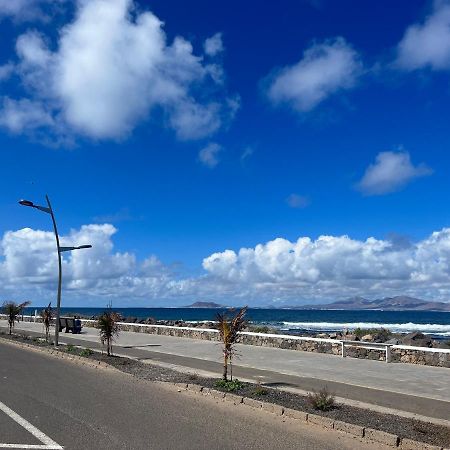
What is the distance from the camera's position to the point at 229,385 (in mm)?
10898

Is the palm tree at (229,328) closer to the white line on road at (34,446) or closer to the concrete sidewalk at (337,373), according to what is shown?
the concrete sidewalk at (337,373)

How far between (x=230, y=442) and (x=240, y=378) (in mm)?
5668

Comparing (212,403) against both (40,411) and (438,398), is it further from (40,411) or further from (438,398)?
(438,398)

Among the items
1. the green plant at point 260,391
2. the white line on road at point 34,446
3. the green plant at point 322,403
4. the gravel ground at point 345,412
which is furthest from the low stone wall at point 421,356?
the white line on road at point 34,446

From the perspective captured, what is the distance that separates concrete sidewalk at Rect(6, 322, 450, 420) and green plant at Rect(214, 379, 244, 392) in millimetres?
1124

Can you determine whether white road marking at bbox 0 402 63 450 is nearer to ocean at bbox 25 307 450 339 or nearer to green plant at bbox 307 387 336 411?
green plant at bbox 307 387 336 411

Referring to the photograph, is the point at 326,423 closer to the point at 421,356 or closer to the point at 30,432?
the point at 30,432

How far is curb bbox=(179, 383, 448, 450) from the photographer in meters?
6.95

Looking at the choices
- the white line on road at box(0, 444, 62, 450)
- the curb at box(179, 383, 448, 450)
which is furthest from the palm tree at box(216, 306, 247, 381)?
the white line on road at box(0, 444, 62, 450)

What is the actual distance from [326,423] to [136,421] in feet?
9.61

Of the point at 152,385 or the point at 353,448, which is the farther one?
the point at 152,385

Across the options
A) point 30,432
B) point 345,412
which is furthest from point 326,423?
point 30,432

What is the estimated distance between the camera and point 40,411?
872cm

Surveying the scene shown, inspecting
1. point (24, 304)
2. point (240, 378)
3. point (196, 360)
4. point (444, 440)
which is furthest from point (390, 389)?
point (24, 304)
